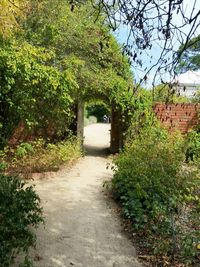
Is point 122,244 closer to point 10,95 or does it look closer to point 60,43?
point 10,95

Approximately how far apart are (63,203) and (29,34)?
18.3ft

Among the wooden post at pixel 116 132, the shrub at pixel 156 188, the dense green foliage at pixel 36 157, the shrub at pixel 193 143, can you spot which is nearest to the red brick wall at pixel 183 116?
the shrub at pixel 193 143

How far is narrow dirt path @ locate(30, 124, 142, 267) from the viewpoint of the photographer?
17.2ft

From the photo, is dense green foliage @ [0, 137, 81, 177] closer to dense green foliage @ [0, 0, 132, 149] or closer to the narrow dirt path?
dense green foliage @ [0, 0, 132, 149]

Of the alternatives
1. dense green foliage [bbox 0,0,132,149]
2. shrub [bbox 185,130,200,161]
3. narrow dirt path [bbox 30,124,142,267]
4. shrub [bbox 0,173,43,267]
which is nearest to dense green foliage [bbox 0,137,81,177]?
dense green foliage [bbox 0,0,132,149]

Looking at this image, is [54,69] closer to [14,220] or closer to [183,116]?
[183,116]

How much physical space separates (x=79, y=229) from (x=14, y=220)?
1773 mm

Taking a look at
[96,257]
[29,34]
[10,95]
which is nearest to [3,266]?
[96,257]

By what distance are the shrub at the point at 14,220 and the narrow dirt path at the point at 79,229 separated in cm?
52

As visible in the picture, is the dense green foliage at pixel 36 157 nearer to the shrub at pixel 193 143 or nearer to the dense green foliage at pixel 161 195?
the dense green foliage at pixel 161 195

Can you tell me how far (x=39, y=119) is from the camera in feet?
40.3

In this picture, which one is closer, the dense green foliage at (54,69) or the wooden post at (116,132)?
the dense green foliage at (54,69)

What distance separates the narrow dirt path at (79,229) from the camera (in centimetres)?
525

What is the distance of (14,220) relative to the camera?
4812mm
